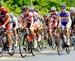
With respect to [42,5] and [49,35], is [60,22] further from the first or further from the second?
[42,5]

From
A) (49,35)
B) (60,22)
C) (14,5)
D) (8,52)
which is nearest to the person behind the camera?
(8,52)

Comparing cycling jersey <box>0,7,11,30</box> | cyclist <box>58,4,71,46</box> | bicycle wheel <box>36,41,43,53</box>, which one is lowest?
bicycle wheel <box>36,41,43,53</box>

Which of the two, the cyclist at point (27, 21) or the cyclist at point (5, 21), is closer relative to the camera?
the cyclist at point (5, 21)

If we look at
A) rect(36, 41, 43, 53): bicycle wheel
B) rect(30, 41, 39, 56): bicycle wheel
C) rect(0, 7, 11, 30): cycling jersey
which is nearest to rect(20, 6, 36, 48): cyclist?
rect(30, 41, 39, 56): bicycle wheel

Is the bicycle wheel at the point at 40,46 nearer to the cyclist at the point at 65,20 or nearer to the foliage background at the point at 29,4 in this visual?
the cyclist at the point at 65,20

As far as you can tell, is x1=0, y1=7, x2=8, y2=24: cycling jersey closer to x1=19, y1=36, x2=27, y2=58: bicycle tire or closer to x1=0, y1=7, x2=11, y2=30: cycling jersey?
x1=0, y1=7, x2=11, y2=30: cycling jersey

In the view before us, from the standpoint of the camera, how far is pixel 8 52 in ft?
65.0

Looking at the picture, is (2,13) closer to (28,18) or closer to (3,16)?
(3,16)

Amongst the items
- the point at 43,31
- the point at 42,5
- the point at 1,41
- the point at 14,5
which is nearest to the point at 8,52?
the point at 1,41

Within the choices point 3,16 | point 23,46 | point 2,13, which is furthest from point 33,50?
point 2,13

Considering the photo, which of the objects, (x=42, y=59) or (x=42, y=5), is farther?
(x=42, y=5)

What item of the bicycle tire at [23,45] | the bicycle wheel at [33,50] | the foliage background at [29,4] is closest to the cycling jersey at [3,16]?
the bicycle tire at [23,45]

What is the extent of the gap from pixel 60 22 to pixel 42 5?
23713mm

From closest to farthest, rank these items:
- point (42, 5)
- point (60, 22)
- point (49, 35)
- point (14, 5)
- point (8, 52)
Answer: point (8, 52)
point (60, 22)
point (49, 35)
point (14, 5)
point (42, 5)
